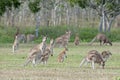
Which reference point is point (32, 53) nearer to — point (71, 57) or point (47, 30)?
point (71, 57)

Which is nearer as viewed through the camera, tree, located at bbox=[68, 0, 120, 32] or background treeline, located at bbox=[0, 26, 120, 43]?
background treeline, located at bbox=[0, 26, 120, 43]

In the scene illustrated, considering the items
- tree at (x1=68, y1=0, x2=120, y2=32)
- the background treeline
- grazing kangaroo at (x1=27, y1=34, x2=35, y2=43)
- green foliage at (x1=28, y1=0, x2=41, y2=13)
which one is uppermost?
green foliage at (x1=28, y1=0, x2=41, y2=13)

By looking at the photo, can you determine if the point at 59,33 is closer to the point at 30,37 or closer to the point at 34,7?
the point at 34,7

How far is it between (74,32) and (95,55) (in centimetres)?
2700

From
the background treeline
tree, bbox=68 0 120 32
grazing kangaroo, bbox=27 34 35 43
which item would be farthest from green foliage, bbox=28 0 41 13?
tree, bbox=68 0 120 32

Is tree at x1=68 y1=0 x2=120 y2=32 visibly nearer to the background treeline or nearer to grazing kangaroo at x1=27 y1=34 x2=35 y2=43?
the background treeline

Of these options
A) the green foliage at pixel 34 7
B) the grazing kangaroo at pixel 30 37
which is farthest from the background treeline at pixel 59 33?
the green foliage at pixel 34 7

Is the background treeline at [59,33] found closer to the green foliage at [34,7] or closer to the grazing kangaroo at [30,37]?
the grazing kangaroo at [30,37]

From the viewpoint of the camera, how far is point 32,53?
820 inches

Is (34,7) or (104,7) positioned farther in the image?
(104,7)

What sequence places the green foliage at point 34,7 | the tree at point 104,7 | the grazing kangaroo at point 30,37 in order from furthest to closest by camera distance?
the tree at point 104,7
the green foliage at point 34,7
the grazing kangaroo at point 30,37

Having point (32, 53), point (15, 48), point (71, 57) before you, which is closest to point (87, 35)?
point (15, 48)

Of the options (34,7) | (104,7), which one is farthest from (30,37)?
(104,7)

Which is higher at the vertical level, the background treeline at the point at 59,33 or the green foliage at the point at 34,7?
the green foliage at the point at 34,7
